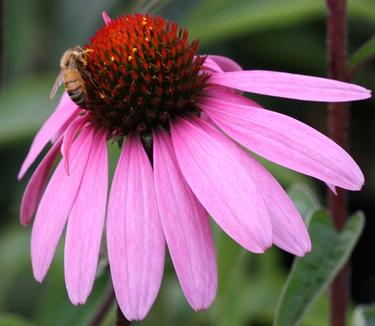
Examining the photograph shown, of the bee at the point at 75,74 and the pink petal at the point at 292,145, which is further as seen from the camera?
the bee at the point at 75,74

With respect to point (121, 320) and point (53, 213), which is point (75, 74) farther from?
point (121, 320)

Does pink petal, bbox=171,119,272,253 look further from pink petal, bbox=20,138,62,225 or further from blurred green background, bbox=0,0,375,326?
blurred green background, bbox=0,0,375,326

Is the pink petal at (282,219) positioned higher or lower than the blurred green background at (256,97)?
higher

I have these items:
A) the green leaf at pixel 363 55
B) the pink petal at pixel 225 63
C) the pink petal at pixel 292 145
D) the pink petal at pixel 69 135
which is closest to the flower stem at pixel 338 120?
the green leaf at pixel 363 55

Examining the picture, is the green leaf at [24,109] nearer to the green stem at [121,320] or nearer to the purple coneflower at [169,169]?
the purple coneflower at [169,169]

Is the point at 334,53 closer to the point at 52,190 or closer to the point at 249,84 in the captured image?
the point at 249,84

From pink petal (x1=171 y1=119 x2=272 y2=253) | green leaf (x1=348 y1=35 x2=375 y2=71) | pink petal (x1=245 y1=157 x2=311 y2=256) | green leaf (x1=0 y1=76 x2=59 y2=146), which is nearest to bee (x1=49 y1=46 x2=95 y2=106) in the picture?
pink petal (x1=171 y1=119 x2=272 y2=253)

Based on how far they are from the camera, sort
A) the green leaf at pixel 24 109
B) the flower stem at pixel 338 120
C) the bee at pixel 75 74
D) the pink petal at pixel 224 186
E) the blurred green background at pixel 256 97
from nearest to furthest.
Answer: the pink petal at pixel 224 186 < the bee at pixel 75 74 < the flower stem at pixel 338 120 < the blurred green background at pixel 256 97 < the green leaf at pixel 24 109

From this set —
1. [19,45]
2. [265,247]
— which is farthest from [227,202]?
[19,45]
